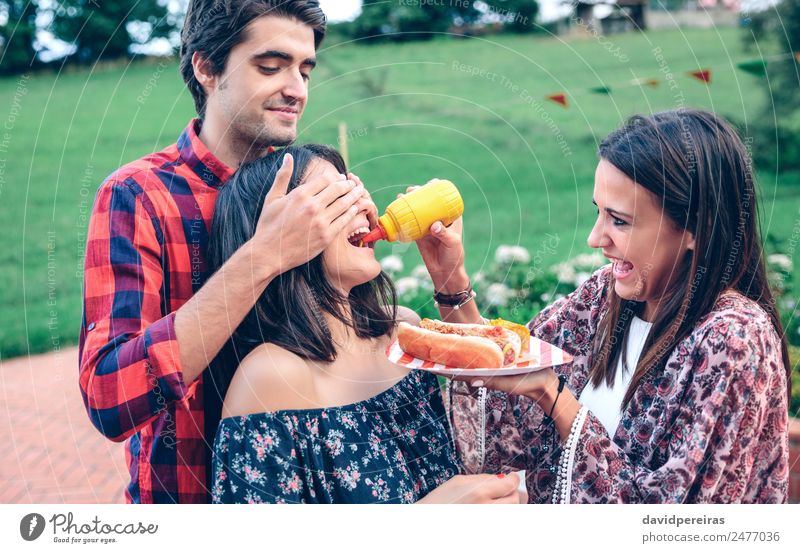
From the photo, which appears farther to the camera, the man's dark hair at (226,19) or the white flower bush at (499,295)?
the white flower bush at (499,295)

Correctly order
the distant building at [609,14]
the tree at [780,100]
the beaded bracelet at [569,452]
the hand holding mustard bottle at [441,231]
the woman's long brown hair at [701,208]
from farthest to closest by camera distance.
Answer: the tree at [780,100]
the distant building at [609,14]
the hand holding mustard bottle at [441,231]
the woman's long brown hair at [701,208]
the beaded bracelet at [569,452]

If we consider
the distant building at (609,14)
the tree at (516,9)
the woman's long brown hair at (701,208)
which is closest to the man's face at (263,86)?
the woman's long brown hair at (701,208)

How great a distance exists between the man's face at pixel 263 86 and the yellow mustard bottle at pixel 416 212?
41 cm

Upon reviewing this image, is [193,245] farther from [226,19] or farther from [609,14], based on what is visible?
[609,14]

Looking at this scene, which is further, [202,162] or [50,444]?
[50,444]

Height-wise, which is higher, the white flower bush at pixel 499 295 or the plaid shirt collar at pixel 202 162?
the plaid shirt collar at pixel 202 162

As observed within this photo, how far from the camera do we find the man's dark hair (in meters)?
2.32

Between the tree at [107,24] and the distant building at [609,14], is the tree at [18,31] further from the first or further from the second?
the distant building at [609,14]

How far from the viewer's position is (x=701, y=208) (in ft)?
7.04

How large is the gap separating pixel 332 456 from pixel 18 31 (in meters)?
3.59

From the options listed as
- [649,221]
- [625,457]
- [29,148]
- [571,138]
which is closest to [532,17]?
[571,138]

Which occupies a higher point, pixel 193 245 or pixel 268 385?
pixel 193 245

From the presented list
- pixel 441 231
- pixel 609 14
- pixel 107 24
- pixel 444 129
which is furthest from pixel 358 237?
pixel 444 129

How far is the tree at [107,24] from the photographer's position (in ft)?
12.8
